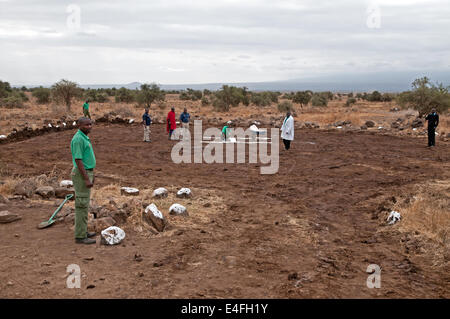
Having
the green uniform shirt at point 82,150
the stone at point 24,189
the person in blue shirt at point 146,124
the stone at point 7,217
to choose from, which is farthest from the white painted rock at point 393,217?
the person in blue shirt at point 146,124

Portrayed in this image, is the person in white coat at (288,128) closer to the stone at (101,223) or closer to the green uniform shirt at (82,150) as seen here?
the stone at (101,223)

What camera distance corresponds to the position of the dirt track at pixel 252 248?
4.52 meters

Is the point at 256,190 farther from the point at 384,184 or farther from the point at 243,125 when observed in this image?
the point at 243,125

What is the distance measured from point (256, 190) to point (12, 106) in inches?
1305

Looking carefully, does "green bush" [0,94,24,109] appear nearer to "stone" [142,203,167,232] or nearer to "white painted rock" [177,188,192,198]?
"white painted rock" [177,188,192,198]

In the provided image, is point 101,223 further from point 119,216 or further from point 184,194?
point 184,194

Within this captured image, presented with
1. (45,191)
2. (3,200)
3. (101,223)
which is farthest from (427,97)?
(3,200)

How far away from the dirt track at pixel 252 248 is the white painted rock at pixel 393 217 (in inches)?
9.7

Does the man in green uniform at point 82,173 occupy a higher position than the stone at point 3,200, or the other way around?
the man in green uniform at point 82,173

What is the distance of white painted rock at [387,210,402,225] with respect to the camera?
22.8ft

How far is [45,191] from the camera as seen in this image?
7980mm

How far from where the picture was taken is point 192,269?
5020mm

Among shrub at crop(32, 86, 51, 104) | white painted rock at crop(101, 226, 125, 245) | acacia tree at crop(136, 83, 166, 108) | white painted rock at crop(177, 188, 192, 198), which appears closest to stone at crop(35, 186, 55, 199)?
white painted rock at crop(177, 188, 192, 198)
